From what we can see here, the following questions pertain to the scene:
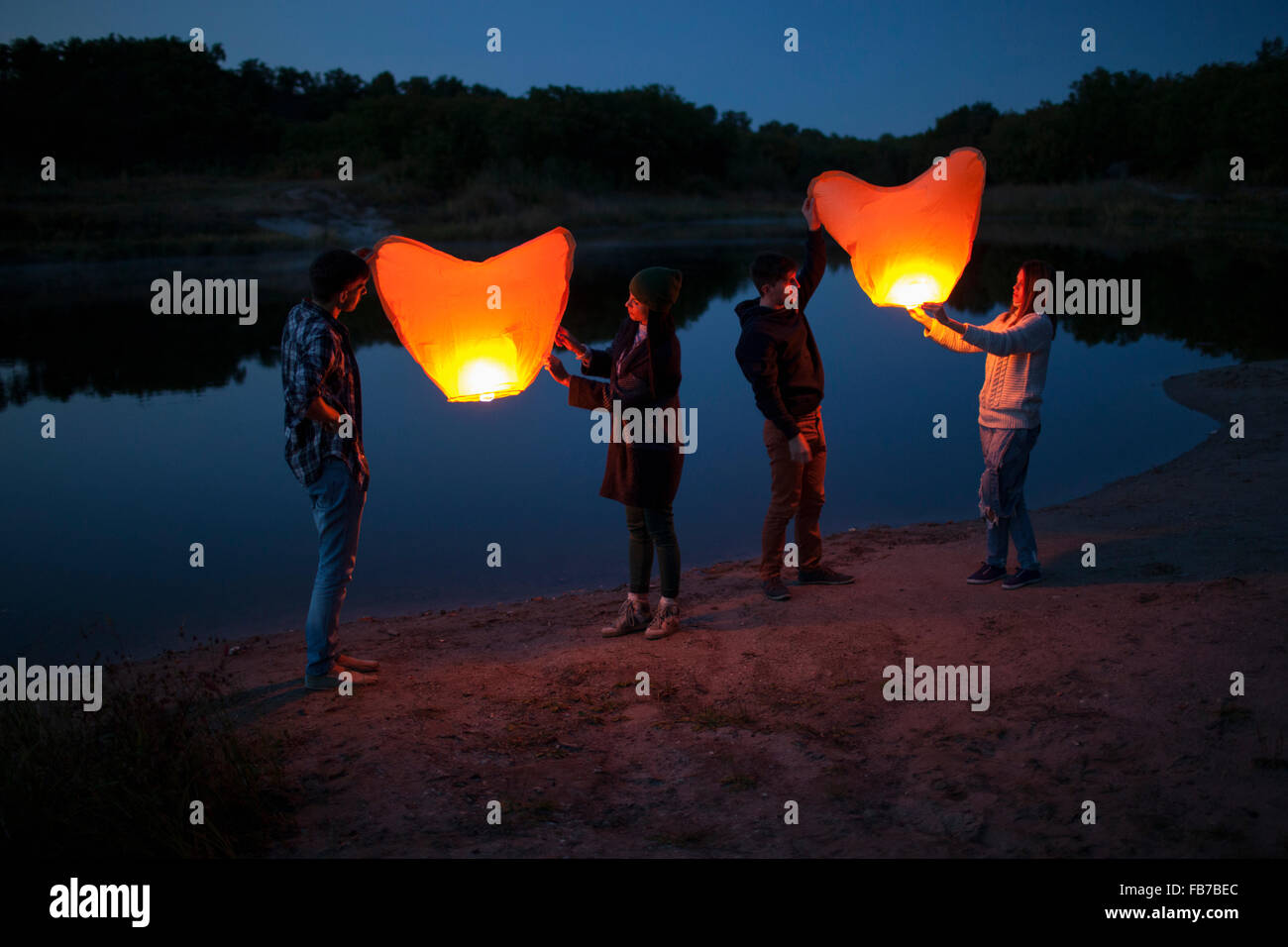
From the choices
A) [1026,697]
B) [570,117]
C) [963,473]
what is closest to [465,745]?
[1026,697]

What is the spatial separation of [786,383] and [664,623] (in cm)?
156

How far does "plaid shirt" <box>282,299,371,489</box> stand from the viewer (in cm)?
439

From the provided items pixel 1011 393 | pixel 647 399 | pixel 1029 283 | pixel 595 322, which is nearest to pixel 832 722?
pixel 647 399

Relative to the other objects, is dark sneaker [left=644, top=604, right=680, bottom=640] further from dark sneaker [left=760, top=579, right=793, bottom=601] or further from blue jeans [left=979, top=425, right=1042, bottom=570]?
blue jeans [left=979, top=425, right=1042, bottom=570]

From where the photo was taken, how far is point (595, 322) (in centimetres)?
2089

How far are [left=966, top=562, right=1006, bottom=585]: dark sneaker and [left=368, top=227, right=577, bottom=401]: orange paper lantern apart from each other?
3064 mm

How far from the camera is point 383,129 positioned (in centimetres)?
4912

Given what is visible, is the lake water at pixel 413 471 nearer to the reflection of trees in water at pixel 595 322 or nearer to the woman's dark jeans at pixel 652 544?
the reflection of trees in water at pixel 595 322

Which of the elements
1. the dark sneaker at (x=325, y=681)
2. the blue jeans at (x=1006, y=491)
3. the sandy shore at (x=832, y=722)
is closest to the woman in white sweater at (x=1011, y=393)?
the blue jeans at (x=1006, y=491)

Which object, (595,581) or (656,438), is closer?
(656,438)

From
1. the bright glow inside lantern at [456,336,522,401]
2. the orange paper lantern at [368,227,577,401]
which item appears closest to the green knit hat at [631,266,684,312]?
the orange paper lantern at [368,227,577,401]

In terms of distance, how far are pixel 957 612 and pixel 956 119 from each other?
81.8 meters

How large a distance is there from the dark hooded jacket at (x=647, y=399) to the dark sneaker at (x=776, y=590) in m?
1.06
